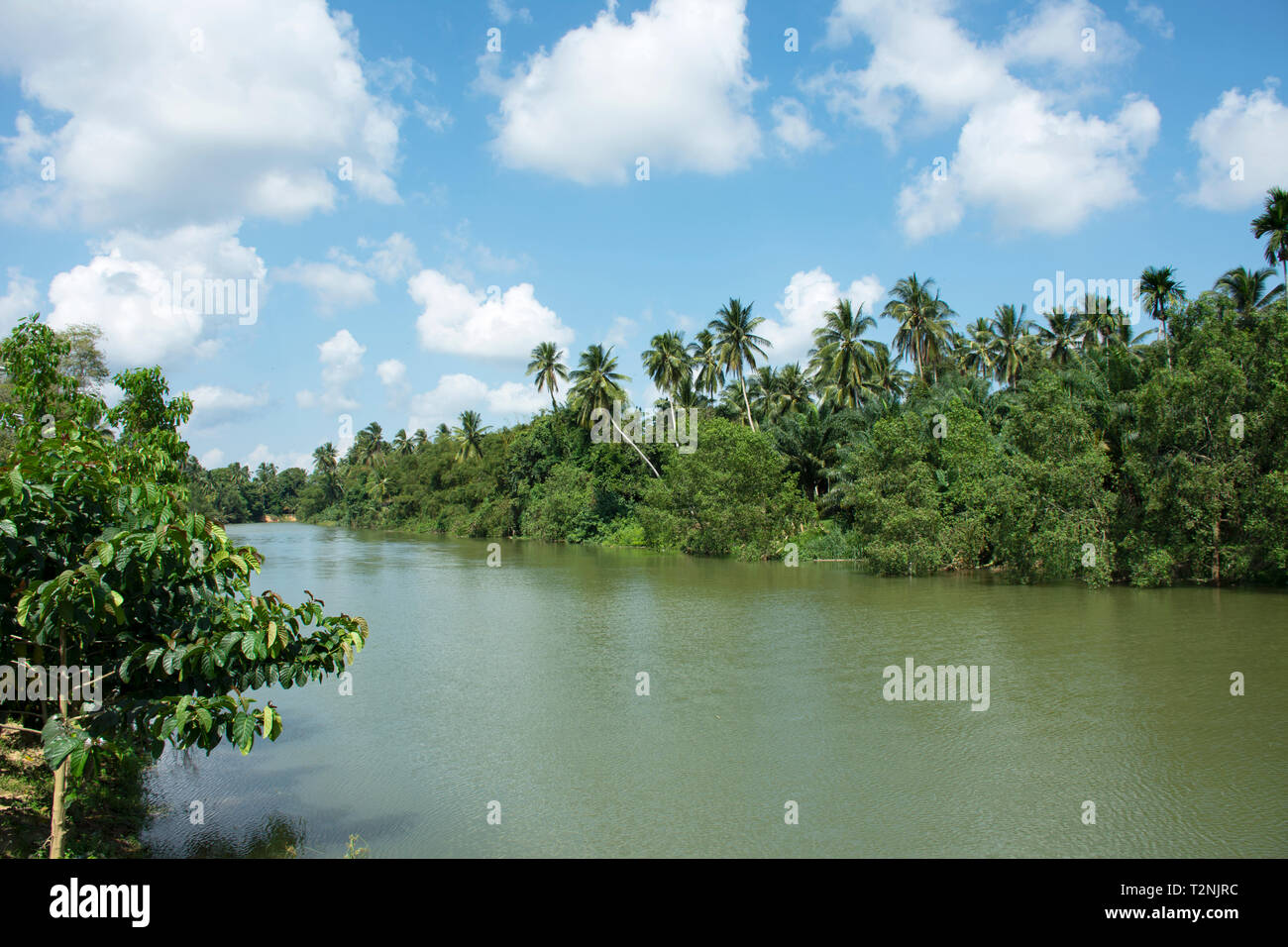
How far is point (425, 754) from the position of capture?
1010 centimetres

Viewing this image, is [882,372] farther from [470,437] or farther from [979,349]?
[470,437]

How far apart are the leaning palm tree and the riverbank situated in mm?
44953

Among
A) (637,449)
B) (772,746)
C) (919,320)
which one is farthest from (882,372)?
(772,746)

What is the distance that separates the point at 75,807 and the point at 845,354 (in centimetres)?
4243

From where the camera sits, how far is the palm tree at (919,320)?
46.5m

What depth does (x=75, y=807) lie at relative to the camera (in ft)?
23.4

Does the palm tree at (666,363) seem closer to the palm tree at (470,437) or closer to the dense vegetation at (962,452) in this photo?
the dense vegetation at (962,452)

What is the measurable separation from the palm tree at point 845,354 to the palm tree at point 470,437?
131ft

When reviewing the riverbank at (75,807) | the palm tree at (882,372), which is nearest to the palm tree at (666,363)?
the palm tree at (882,372)

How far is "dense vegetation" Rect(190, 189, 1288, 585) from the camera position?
898 inches

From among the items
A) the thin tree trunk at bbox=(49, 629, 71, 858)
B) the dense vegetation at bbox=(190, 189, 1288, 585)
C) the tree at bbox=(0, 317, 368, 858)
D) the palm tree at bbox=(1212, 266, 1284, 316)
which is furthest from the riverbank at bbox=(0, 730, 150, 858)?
the palm tree at bbox=(1212, 266, 1284, 316)
